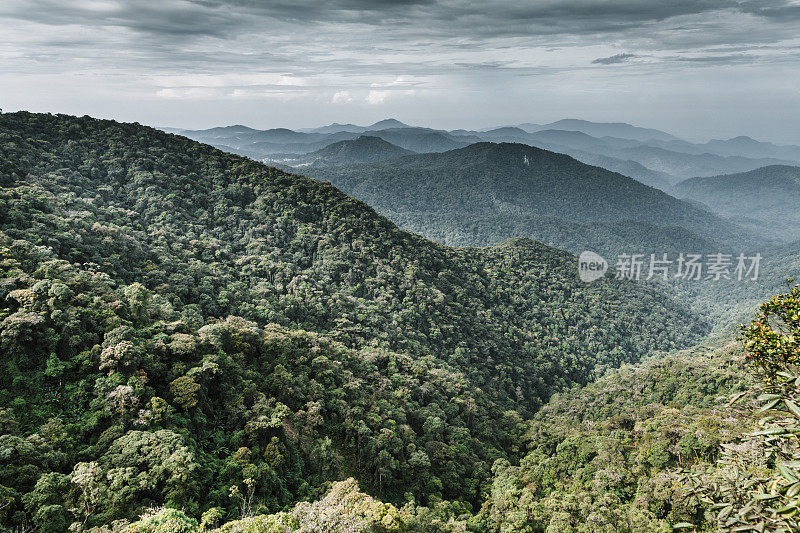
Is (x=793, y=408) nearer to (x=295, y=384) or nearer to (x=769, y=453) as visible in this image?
(x=769, y=453)

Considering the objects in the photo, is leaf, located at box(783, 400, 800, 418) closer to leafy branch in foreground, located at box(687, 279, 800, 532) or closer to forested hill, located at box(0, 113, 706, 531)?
leafy branch in foreground, located at box(687, 279, 800, 532)

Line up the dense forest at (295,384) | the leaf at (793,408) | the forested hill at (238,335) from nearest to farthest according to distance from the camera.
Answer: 1. the leaf at (793,408)
2. the dense forest at (295,384)
3. the forested hill at (238,335)

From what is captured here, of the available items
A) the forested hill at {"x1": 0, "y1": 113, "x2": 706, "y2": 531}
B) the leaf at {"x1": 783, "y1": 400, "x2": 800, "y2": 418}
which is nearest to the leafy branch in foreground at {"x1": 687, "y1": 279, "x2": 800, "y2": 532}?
the leaf at {"x1": 783, "y1": 400, "x2": 800, "y2": 418}

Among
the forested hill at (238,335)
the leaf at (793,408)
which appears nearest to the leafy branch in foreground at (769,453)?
the leaf at (793,408)

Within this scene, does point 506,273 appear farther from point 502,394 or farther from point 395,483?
point 395,483

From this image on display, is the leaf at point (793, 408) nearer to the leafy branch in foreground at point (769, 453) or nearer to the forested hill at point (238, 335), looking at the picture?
the leafy branch in foreground at point (769, 453)

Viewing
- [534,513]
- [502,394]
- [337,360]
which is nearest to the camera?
[534,513]

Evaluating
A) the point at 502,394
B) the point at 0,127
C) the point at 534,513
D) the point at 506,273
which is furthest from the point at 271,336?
the point at 506,273

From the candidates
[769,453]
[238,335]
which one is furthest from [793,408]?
[238,335]
